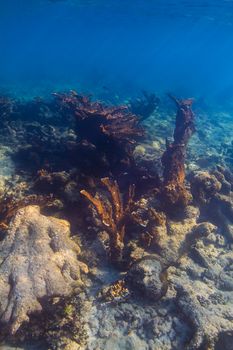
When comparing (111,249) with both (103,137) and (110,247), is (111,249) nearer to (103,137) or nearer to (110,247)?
(110,247)

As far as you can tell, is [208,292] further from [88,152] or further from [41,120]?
[41,120]

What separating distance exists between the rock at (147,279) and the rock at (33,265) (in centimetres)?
88

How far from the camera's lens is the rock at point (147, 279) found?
500 cm

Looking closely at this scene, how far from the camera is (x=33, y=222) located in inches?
→ 220

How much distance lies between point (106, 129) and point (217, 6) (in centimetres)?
2917

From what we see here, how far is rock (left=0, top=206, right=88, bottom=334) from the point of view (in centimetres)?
441

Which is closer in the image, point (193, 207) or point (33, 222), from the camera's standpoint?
point (33, 222)

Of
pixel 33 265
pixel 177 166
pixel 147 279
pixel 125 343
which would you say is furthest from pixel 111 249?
pixel 177 166

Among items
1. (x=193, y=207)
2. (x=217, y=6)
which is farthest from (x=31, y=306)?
(x=217, y=6)

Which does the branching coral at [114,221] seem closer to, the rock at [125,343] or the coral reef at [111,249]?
the coral reef at [111,249]

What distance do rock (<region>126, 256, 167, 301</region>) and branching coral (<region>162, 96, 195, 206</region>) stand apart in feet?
7.29

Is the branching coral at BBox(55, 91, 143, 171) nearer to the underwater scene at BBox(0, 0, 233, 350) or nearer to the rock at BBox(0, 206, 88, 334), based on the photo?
the underwater scene at BBox(0, 0, 233, 350)

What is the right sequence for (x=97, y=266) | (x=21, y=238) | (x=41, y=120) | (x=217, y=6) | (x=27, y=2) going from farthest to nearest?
1. (x=27, y=2)
2. (x=217, y=6)
3. (x=41, y=120)
4. (x=97, y=266)
5. (x=21, y=238)

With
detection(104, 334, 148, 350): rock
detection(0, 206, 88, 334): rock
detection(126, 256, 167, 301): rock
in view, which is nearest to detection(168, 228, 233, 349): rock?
detection(126, 256, 167, 301): rock
